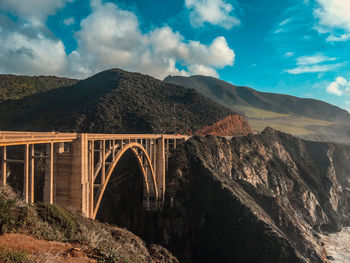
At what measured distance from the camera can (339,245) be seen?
161 feet

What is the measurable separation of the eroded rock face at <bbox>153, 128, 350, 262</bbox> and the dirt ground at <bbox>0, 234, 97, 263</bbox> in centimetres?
2902

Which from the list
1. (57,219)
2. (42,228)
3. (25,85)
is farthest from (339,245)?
(25,85)

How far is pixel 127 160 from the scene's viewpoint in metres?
43.5

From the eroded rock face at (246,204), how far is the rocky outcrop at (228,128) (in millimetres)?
9081

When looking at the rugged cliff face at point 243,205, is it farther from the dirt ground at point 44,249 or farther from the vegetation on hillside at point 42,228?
the dirt ground at point 44,249

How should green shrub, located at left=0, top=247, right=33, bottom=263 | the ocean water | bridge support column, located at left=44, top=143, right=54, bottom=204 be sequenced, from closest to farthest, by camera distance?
green shrub, located at left=0, top=247, right=33, bottom=263 → bridge support column, located at left=44, top=143, right=54, bottom=204 → the ocean water

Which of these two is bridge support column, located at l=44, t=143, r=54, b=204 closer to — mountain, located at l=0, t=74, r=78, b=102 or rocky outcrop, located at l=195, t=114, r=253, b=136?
rocky outcrop, located at l=195, t=114, r=253, b=136

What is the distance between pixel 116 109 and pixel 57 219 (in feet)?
204

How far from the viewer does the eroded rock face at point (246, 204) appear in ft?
111

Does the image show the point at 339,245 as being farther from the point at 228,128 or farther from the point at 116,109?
the point at 116,109

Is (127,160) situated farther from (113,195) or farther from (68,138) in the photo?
(68,138)

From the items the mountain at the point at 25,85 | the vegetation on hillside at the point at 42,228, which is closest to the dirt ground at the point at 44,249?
the vegetation on hillside at the point at 42,228

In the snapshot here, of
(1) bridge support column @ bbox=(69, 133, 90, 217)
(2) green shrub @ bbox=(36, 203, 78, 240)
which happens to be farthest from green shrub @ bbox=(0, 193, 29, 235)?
(1) bridge support column @ bbox=(69, 133, 90, 217)

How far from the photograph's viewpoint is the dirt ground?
6520 millimetres
